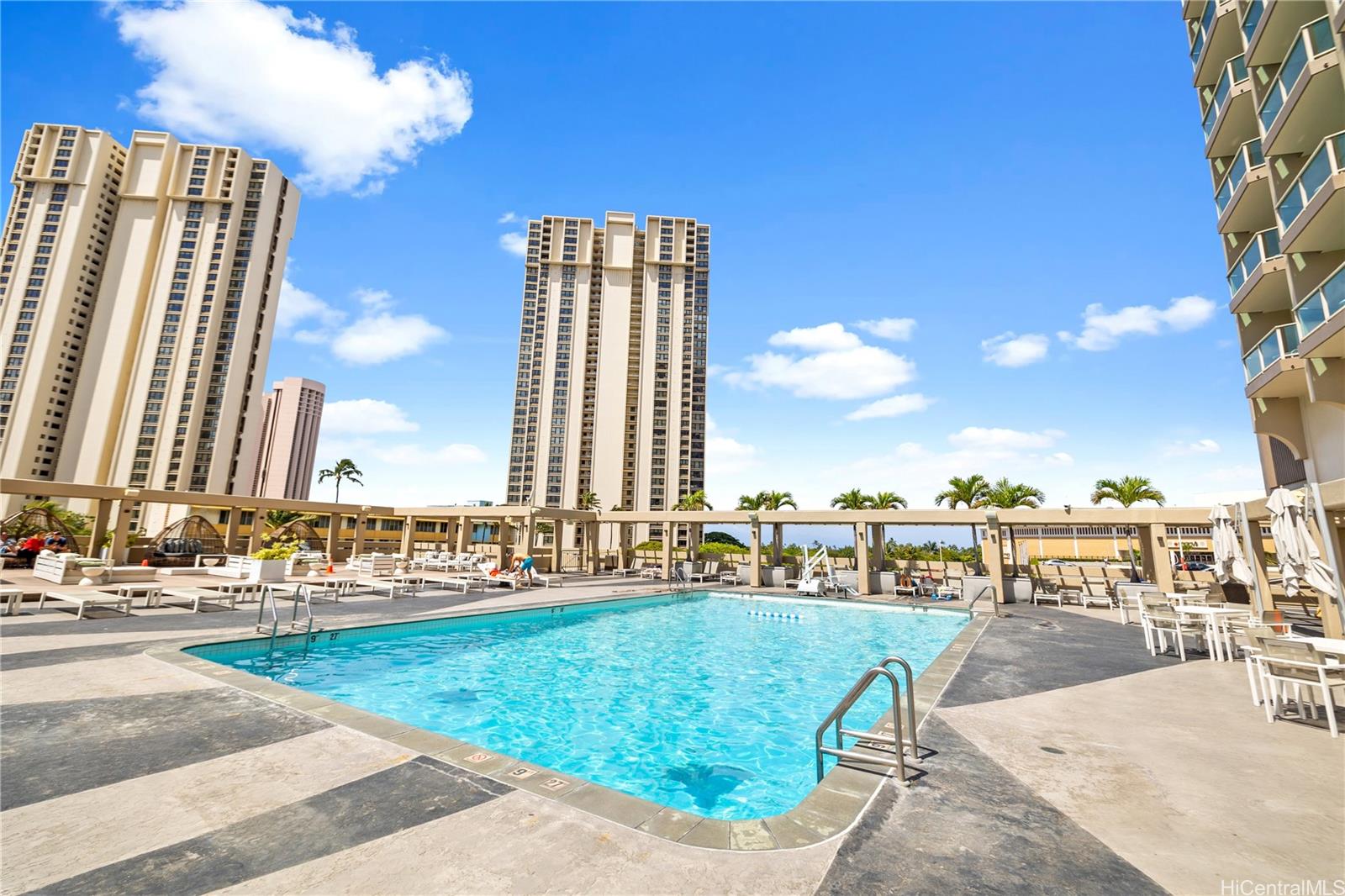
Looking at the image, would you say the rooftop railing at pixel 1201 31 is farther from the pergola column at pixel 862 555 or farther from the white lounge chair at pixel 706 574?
the white lounge chair at pixel 706 574

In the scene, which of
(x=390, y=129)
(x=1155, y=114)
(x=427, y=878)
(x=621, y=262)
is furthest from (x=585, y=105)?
(x=621, y=262)

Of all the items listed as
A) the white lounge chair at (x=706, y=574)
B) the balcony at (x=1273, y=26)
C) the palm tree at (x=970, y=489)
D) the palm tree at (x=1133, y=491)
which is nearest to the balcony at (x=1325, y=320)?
the balcony at (x=1273, y=26)

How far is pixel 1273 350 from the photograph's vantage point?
11.2 meters

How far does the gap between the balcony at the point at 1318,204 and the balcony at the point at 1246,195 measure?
251 cm

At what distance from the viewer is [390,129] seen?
10055mm

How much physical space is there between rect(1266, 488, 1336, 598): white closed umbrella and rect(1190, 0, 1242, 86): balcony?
577 inches

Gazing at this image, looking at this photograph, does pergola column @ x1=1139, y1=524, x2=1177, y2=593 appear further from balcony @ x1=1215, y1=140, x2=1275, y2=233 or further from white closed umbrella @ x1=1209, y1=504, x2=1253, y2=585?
balcony @ x1=1215, y1=140, x2=1275, y2=233

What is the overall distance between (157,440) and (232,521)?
53.2 meters

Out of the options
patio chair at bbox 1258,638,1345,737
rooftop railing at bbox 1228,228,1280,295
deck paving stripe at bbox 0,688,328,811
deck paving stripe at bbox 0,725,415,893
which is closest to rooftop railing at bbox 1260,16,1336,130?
rooftop railing at bbox 1228,228,1280,295

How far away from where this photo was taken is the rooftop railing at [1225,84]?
1298 cm

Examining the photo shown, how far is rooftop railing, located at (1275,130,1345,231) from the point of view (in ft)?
27.8

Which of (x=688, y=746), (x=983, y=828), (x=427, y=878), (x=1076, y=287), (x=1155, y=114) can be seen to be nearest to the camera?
(x=427, y=878)

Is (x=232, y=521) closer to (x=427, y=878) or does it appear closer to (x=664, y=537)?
(x=664, y=537)
